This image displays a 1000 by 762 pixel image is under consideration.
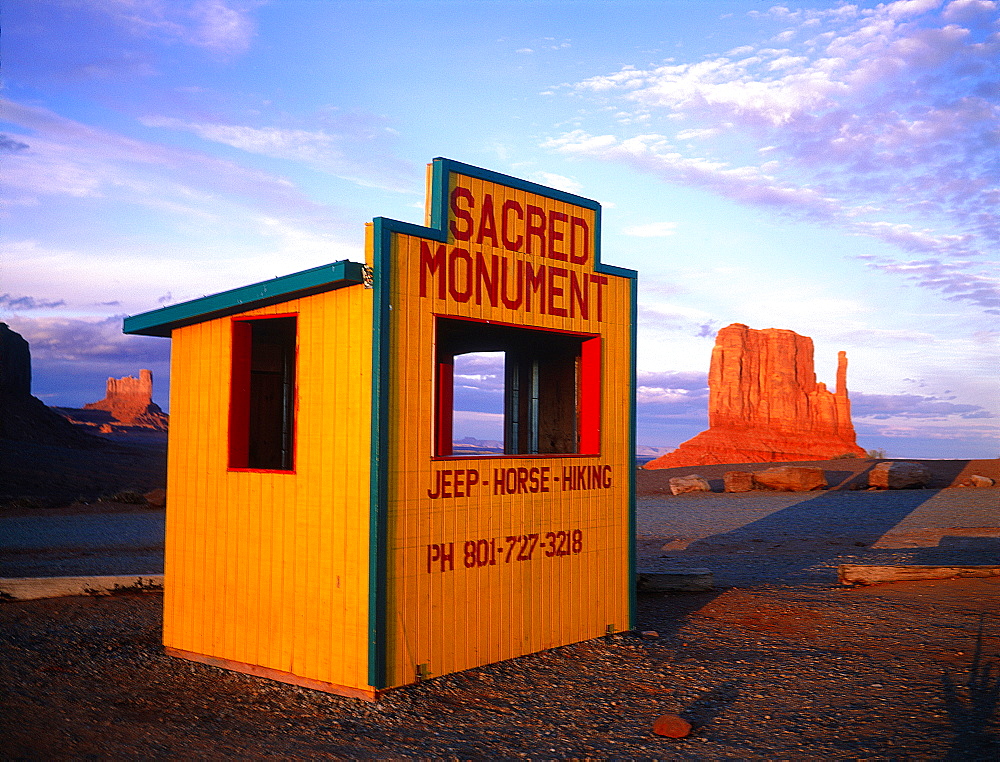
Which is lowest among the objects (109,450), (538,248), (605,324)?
(109,450)

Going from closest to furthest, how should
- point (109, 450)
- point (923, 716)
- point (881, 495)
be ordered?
point (923, 716), point (881, 495), point (109, 450)

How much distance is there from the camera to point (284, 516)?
26.5ft

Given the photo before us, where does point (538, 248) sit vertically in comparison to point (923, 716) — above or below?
above

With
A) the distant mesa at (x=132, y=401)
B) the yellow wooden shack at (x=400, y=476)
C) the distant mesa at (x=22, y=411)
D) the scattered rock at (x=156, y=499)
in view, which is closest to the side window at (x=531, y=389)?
the yellow wooden shack at (x=400, y=476)

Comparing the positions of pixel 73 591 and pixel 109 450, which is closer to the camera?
pixel 73 591

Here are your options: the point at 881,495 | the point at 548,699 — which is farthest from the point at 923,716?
the point at 881,495

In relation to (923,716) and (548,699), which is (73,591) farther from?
(923,716)

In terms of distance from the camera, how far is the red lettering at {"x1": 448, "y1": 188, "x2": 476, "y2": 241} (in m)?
8.23

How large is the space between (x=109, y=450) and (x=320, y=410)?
63371 millimetres

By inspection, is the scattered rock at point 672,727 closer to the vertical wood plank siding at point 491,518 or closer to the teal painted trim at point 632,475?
the vertical wood plank siding at point 491,518

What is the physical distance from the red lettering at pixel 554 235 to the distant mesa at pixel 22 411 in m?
57.8

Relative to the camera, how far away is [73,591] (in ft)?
38.3

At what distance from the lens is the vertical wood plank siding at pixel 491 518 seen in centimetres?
760

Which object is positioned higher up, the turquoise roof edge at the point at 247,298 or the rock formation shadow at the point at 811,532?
the turquoise roof edge at the point at 247,298
